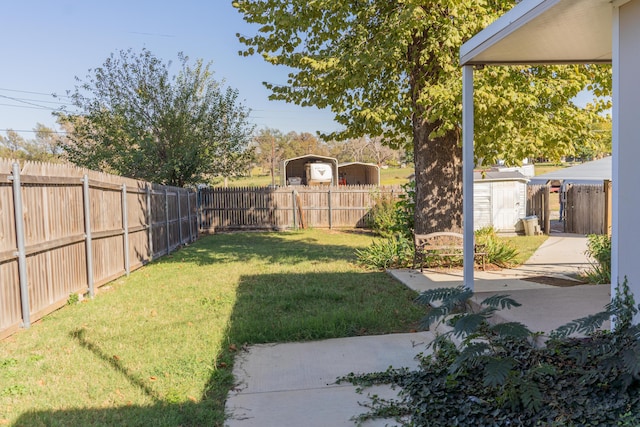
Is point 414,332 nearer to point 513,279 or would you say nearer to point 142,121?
point 513,279

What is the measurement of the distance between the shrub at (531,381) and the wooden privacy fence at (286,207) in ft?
54.9

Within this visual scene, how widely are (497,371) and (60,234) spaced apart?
589 centimetres

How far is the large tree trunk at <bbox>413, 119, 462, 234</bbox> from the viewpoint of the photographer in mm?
8750

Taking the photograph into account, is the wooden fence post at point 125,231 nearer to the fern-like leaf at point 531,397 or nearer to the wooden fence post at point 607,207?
the fern-like leaf at point 531,397

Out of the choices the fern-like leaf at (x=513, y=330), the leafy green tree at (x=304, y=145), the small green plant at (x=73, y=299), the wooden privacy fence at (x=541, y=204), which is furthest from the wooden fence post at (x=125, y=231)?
the leafy green tree at (x=304, y=145)

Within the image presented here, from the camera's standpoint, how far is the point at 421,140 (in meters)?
8.76

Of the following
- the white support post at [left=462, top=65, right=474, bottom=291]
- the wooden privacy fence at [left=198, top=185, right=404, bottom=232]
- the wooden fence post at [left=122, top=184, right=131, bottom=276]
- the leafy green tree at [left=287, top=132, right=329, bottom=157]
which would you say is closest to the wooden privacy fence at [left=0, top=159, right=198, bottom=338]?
the wooden fence post at [left=122, top=184, right=131, bottom=276]

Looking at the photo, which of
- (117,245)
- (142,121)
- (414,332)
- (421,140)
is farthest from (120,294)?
(142,121)

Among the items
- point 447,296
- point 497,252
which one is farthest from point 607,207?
Answer: point 447,296

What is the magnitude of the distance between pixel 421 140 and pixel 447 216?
1.44 m

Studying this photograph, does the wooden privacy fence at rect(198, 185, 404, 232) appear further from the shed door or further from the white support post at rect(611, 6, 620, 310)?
the white support post at rect(611, 6, 620, 310)

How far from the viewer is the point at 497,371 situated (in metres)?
2.74

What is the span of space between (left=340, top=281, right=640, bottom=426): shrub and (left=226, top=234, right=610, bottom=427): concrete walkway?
12.9 inches

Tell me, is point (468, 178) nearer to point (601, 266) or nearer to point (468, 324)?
point (601, 266)
